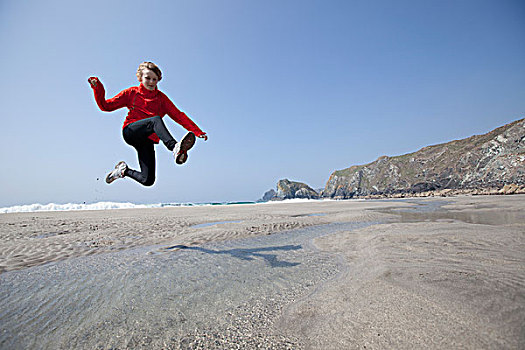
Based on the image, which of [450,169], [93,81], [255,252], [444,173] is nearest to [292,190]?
[444,173]

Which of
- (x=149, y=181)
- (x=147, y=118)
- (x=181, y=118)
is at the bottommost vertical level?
(x=149, y=181)

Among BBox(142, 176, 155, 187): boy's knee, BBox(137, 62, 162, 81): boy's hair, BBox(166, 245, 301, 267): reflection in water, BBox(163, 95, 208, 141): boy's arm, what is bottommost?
BBox(166, 245, 301, 267): reflection in water

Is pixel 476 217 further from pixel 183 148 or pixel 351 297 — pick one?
pixel 183 148

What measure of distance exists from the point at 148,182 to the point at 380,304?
15.6 ft

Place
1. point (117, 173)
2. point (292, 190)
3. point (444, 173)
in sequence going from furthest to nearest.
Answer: point (292, 190)
point (444, 173)
point (117, 173)

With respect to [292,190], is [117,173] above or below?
below

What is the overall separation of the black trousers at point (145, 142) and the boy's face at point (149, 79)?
71 cm

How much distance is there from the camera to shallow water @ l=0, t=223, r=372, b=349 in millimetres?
2260

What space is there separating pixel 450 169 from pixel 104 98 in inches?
3147

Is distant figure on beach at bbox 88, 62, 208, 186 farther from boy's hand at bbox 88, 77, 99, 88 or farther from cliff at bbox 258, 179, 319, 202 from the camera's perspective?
cliff at bbox 258, 179, 319, 202

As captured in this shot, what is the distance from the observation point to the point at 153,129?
4457 mm

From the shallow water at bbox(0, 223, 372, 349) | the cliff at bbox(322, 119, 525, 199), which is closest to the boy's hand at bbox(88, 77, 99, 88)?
the shallow water at bbox(0, 223, 372, 349)

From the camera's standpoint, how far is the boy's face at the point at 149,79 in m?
4.41

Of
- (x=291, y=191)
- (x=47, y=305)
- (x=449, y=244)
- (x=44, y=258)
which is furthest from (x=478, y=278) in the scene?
(x=291, y=191)
